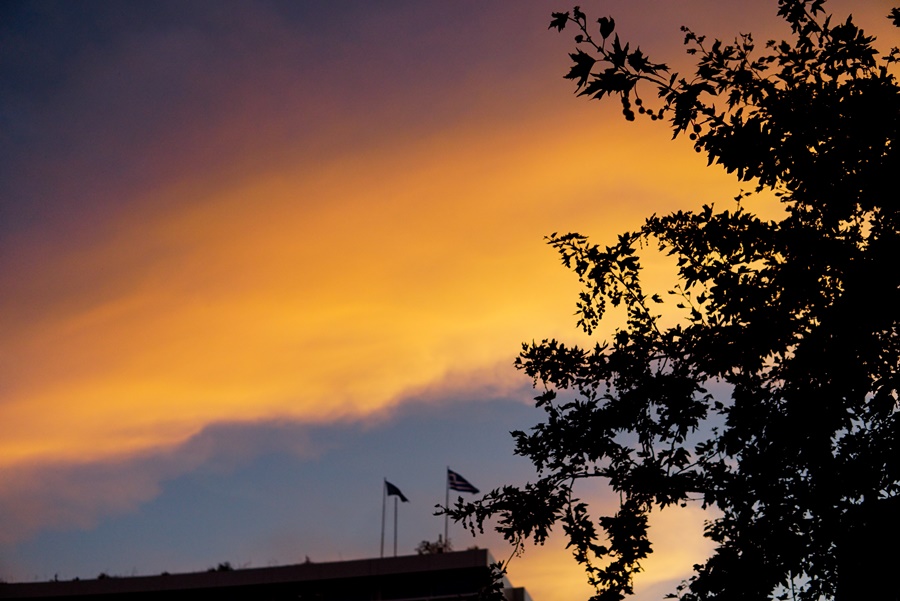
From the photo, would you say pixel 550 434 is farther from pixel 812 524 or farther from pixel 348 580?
pixel 348 580

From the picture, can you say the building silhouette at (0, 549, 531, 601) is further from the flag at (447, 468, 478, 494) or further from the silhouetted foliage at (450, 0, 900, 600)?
the silhouetted foliage at (450, 0, 900, 600)

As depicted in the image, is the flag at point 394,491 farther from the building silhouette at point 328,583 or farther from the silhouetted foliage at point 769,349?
the silhouetted foliage at point 769,349

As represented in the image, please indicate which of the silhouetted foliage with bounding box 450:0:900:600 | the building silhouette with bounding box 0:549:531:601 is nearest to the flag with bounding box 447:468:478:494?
the building silhouette with bounding box 0:549:531:601

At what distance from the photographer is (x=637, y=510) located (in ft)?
54.2

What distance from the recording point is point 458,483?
62812 millimetres

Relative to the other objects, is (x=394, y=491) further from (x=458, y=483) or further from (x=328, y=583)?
(x=458, y=483)

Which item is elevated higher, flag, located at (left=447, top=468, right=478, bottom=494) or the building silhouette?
flag, located at (left=447, top=468, right=478, bottom=494)

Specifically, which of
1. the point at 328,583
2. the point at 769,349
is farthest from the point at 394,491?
the point at 769,349

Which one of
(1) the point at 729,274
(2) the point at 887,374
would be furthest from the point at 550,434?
(2) the point at 887,374

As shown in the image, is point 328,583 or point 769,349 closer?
point 769,349

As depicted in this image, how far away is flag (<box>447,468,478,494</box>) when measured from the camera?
62.0 metres

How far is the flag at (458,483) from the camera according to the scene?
6203 cm

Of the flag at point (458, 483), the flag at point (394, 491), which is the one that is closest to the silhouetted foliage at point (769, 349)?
the flag at point (458, 483)

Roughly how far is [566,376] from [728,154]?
5.54 metres
